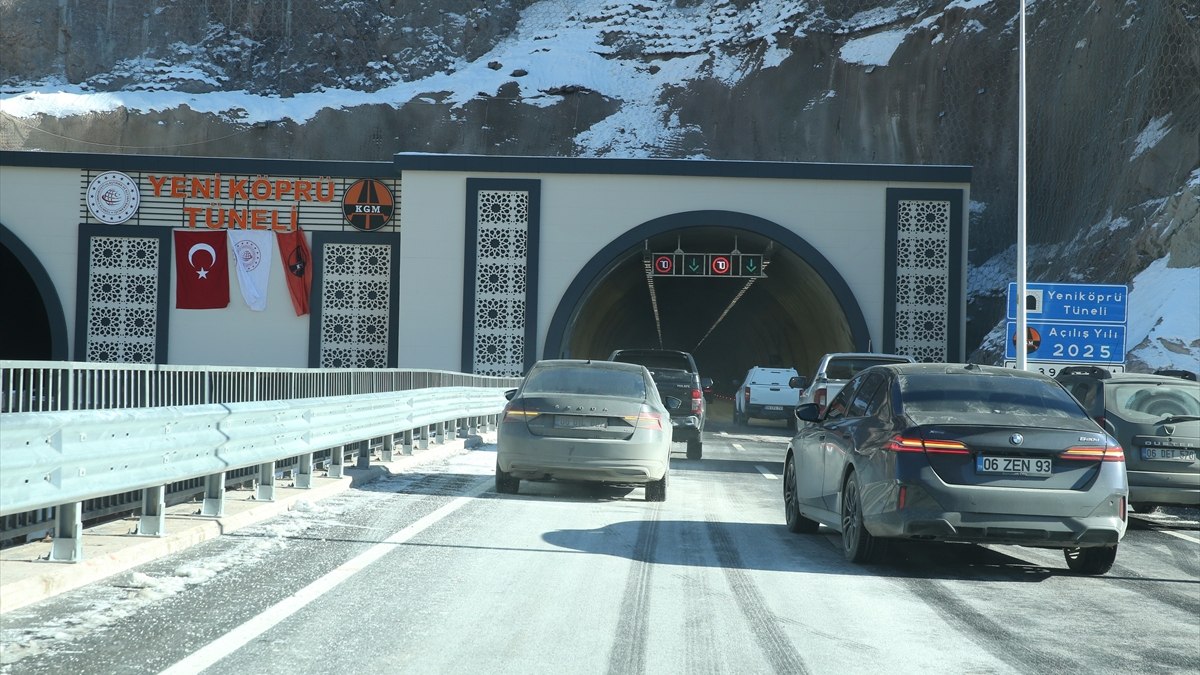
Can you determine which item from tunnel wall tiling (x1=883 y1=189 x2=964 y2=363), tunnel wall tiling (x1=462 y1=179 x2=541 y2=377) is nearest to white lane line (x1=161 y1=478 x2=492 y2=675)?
tunnel wall tiling (x1=462 y1=179 x2=541 y2=377)

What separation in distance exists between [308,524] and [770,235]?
26791 millimetres

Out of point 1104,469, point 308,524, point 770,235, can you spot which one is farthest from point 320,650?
point 770,235

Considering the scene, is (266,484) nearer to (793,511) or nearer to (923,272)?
(793,511)

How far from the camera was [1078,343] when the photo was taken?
22547mm

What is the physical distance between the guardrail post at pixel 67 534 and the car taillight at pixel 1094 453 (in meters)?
6.57

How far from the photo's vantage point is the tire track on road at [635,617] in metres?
6.16

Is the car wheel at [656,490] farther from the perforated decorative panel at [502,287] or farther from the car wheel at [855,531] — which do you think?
the perforated decorative panel at [502,287]

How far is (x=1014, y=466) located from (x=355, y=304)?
102ft

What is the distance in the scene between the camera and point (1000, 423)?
9.36m

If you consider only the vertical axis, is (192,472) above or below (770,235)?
below

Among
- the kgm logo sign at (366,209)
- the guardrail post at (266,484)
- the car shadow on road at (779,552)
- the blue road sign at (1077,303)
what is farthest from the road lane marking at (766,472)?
the kgm logo sign at (366,209)

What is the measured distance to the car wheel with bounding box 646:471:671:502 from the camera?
1428 cm

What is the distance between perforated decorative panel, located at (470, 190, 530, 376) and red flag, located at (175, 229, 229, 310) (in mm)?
7403

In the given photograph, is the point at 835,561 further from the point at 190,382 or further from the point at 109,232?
the point at 109,232
